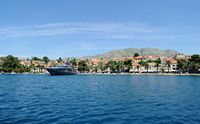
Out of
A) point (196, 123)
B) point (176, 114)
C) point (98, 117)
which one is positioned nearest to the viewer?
point (196, 123)

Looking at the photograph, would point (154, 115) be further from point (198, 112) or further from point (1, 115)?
point (1, 115)

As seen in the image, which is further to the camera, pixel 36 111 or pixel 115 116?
pixel 36 111

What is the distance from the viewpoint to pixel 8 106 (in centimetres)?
4222

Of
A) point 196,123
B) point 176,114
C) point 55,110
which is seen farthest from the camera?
point 55,110

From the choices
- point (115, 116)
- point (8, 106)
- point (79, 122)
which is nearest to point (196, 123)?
point (115, 116)

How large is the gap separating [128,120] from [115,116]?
96.2 inches

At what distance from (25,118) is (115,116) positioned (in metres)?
9.42

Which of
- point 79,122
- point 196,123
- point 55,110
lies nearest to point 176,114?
point 196,123

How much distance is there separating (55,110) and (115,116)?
8268 mm

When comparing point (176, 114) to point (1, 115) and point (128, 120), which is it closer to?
point (128, 120)

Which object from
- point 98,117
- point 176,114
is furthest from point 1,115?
point 176,114

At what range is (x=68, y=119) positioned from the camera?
3275 centimetres

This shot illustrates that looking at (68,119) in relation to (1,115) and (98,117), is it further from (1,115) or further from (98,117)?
(1,115)

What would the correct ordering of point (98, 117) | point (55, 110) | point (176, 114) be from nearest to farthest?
point (98, 117) → point (176, 114) → point (55, 110)
